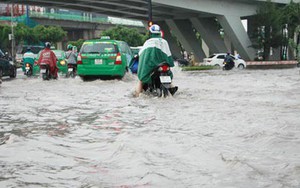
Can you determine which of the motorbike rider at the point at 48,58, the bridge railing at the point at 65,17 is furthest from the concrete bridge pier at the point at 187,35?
the motorbike rider at the point at 48,58

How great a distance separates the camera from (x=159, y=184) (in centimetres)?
400

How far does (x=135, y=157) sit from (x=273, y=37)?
38.4m

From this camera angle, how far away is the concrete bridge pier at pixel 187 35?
2016 inches

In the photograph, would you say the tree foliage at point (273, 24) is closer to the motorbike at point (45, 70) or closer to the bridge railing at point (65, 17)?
the motorbike at point (45, 70)

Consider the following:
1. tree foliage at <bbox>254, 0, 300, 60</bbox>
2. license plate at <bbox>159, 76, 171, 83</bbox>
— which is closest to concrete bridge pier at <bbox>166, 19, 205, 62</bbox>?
tree foliage at <bbox>254, 0, 300, 60</bbox>

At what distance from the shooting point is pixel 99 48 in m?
16.8

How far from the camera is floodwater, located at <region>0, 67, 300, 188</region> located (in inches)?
165

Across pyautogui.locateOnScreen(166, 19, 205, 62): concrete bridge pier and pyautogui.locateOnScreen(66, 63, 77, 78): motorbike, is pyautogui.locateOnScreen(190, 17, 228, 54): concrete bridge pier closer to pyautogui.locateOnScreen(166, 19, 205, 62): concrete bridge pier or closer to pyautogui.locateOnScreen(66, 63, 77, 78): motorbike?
pyautogui.locateOnScreen(166, 19, 205, 62): concrete bridge pier

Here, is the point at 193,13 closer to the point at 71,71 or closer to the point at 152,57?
the point at 71,71

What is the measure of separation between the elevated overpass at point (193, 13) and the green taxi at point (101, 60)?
75.0 ft

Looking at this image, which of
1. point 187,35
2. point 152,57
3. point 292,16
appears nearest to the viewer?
point 152,57

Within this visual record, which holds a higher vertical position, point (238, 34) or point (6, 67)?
point (238, 34)

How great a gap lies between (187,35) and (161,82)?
42.0 metres

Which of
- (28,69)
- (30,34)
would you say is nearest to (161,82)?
(28,69)
